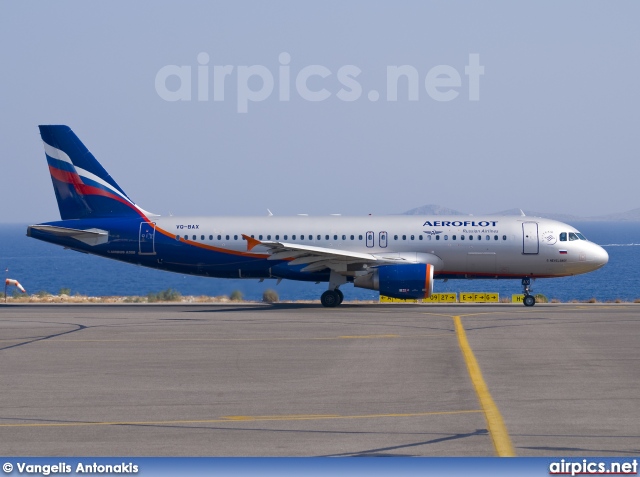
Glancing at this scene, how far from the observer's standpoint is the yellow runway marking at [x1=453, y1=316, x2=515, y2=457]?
11.8 metres

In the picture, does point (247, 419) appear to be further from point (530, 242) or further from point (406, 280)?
point (530, 242)

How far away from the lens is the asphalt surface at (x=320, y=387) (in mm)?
12250

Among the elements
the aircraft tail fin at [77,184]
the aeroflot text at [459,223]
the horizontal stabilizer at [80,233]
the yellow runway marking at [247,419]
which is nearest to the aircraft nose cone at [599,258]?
the aeroflot text at [459,223]

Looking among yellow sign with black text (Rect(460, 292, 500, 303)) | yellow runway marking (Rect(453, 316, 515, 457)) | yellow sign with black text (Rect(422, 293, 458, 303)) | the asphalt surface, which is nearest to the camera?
yellow runway marking (Rect(453, 316, 515, 457))

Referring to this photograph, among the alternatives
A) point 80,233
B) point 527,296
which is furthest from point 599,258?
point 80,233

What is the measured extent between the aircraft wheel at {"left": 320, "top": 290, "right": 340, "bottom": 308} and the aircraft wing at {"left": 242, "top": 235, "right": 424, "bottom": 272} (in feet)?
3.73

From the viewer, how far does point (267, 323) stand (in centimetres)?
2961

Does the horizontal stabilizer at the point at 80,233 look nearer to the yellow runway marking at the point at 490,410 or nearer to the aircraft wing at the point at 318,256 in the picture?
the aircraft wing at the point at 318,256

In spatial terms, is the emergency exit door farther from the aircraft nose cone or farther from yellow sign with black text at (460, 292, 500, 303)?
yellow sign with black text at (460, 292, 500, 303)

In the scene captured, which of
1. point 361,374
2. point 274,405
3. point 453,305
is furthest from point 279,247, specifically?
point 274,405

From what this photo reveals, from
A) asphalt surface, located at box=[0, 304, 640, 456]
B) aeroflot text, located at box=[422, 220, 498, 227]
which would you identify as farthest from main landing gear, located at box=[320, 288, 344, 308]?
asphalt surface, located at box=[0, 304, 640, 456]

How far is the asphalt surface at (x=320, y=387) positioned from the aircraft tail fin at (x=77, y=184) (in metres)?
8.41

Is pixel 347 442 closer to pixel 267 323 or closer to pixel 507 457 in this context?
pixel 507 457

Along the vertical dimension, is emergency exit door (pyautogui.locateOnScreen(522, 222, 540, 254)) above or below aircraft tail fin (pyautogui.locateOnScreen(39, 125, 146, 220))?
below
